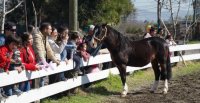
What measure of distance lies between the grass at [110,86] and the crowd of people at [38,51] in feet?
→ 1.59

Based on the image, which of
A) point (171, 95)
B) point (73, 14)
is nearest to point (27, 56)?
point (73, 14)

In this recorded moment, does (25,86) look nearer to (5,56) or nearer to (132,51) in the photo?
(5,56)

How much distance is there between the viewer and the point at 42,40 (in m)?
8.00

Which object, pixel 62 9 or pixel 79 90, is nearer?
pixel 79 90

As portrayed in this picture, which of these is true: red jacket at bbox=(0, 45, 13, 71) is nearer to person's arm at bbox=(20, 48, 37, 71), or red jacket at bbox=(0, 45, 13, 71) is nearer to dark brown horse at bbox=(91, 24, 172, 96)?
person's arm at bbox=(20, 48, 37, 71)

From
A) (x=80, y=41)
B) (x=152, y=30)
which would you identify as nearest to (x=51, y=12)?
(x=152, y=30)

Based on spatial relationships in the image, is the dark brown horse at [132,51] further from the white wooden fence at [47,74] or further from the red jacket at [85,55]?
the white wooden fence at [47,74]

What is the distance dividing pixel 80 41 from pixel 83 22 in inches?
900

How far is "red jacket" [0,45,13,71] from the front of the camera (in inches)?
259

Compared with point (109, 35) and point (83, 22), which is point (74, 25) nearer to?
point (109, 35)

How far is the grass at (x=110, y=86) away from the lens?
29.5 ft

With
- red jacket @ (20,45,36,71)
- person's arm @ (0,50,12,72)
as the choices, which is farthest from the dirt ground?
person's arm @ (0,50,12,72)

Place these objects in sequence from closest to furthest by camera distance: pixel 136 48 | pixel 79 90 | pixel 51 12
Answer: pixel 79 90 → pixel 136 48 → pixel 51 12

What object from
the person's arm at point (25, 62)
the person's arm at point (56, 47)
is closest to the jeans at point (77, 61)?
the person's arm at point (56, 47)
